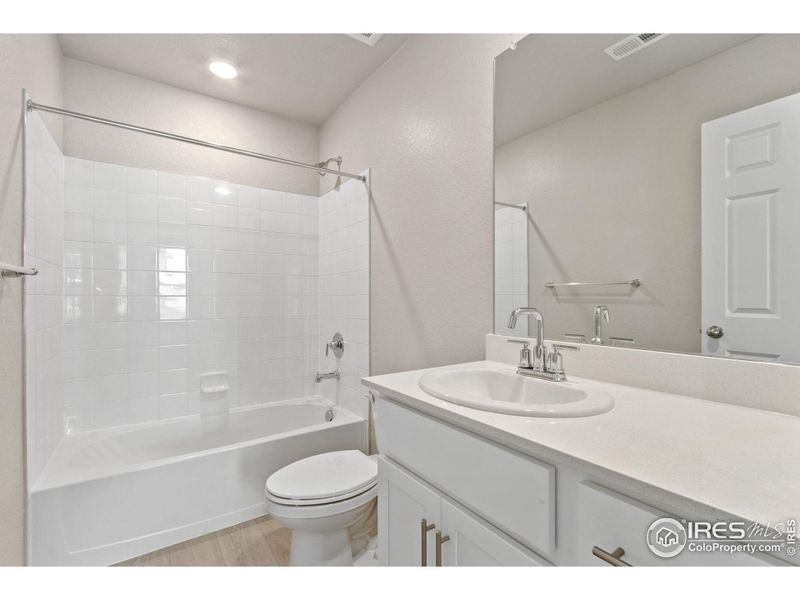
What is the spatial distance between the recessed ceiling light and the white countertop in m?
2.21

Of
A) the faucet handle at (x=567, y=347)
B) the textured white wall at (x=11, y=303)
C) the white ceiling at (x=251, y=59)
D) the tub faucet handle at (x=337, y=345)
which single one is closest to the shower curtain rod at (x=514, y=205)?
the faucet handle at (x=567, y=347)

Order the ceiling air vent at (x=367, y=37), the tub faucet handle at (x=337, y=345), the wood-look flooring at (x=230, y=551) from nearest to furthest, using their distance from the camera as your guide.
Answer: the wood-look flooring at (x=230, y=551) < the ceiling air vent at (x=367, y=37) < the tub faucet handle at (x=337, y=345)

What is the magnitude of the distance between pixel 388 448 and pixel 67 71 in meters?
2.68

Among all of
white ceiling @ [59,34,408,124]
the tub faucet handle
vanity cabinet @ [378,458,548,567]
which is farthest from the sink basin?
white ceiling @ [59,34,408,124]

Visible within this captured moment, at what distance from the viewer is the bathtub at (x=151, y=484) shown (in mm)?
1546

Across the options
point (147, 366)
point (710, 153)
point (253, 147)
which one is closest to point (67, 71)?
point (253, 147)

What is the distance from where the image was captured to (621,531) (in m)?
0.57

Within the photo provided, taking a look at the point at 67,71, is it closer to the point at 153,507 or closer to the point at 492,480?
the point at 153,507

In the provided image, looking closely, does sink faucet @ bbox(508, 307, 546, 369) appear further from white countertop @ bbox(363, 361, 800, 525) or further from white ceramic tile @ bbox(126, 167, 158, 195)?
white ceramic tile @ bbox(126, 167, 158, 195)

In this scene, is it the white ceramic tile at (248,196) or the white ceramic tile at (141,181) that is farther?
the white ceramic tile at (248,196)

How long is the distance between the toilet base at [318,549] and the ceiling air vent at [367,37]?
90.3 inches

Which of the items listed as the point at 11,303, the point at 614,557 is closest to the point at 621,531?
the point at 614,557

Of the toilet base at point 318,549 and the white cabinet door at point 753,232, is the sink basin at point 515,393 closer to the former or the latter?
the white cabinet door at point 753,232

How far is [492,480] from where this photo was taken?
30.5 inches
